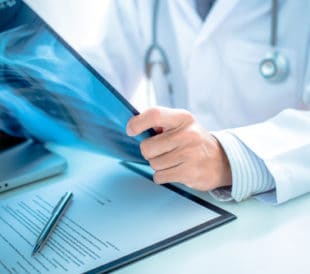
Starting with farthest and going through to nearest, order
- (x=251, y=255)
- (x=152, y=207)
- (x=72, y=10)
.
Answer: (x=72, y=10)
(x=152, y=207)
(x=251, y=255)

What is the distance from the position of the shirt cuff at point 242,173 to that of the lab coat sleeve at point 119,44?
501 mm

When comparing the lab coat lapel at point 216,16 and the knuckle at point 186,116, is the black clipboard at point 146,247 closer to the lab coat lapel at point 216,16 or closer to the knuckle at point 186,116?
the knuckle at point 186,116

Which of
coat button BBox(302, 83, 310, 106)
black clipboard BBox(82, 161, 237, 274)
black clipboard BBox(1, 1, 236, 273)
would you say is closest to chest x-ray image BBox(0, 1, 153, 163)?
black clipboard BBox(1, 1, 236, 273)

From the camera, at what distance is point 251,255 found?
476 millimetres

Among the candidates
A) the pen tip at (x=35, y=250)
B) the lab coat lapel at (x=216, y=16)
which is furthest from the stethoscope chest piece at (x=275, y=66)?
the pen tip at (x=35, y=250)

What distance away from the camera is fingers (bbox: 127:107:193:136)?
533 mm

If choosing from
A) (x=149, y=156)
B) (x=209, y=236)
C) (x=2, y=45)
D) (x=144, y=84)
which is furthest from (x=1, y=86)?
(x=144, y=84)

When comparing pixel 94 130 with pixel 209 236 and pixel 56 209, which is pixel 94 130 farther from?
pixel 209 236

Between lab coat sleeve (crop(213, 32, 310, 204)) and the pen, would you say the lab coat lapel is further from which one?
the pen

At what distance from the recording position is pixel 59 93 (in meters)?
0.56

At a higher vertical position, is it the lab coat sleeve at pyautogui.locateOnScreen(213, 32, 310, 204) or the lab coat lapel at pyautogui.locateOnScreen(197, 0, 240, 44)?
the lab coat lapel at pyautogui.locateOnScreen(197, 0, 240, 44)

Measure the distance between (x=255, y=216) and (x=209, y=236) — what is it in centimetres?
8

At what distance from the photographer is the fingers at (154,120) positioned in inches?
21.0

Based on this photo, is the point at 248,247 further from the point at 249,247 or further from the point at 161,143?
the point at 161,143
